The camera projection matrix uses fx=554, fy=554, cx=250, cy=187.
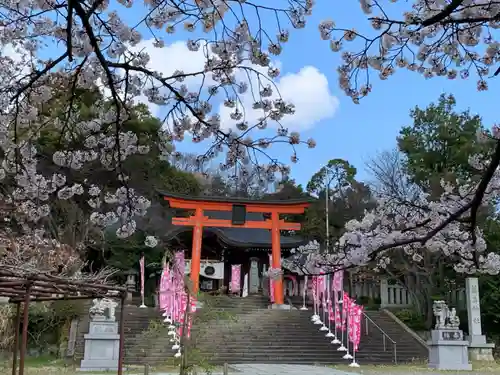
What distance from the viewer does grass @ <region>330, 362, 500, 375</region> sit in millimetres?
12312

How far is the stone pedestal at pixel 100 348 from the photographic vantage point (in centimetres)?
1190

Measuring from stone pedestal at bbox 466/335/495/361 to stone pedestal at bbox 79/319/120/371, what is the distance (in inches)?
375

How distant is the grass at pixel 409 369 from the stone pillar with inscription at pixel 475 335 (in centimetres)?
65

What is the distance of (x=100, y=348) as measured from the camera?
12023 mm

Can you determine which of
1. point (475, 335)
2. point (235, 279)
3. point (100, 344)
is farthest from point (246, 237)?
point (100, 344)

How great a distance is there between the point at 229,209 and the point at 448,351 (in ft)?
27.7

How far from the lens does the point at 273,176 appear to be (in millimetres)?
5031

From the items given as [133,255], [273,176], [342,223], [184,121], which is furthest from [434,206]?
[342,223]

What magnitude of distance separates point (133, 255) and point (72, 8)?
63.6 ft

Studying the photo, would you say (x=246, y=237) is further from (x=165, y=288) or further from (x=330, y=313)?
(x=165, y=288)

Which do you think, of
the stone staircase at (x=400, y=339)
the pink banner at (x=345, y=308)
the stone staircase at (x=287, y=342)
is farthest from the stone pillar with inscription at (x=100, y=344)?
the stone staircase at (x=400, y=339)

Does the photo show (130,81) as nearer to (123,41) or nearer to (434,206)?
(123,41)

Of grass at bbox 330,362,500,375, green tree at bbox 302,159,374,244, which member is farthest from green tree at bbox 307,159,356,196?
grass at bbox 330,362,500,375

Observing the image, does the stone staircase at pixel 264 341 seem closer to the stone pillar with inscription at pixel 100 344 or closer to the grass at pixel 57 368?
the grass at pixel 57 368
